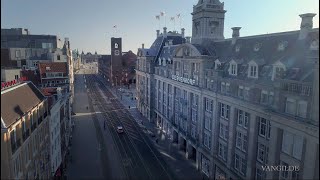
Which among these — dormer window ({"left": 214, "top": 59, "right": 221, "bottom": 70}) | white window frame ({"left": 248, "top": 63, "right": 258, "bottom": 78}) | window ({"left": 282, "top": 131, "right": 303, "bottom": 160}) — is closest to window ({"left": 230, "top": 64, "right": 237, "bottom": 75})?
white window frame ({"left": 248, "top": 63, "right": 258, "bottom": 78})

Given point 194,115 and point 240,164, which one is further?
point 194,115

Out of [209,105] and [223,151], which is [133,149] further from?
[223,151]

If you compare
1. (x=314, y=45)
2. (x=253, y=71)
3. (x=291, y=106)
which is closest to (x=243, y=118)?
(x=253, y=71)

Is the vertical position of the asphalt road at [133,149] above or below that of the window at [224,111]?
below

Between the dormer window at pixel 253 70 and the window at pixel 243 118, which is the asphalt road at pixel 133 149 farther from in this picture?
the dormer window at pixel 253 70

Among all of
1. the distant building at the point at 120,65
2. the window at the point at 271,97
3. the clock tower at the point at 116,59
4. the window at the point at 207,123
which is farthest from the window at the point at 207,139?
the clock tower at the point at 116,59

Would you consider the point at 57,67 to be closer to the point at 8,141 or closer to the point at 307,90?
the point at 8,141

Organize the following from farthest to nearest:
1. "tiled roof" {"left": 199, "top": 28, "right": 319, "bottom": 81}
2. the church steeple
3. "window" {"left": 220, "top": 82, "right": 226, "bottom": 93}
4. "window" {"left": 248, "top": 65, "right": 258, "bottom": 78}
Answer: the church steeple < "window" {"left": 220, "top": 82, "right": 226, "bottom": 93} < "window" {"left": 248, "top": 65, "right": 258, "bottom": 78} < "tiled roof" {"left": 199, "top": 28, "right": 319, "bottom": 81}

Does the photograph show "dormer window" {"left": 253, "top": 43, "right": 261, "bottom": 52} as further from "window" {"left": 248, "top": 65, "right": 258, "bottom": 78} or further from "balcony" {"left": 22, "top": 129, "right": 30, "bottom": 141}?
"balcony" {"left": 22, "top": 129, "right": 30, "bottom": 141}
